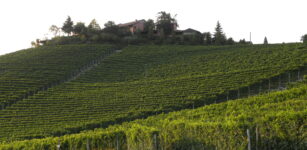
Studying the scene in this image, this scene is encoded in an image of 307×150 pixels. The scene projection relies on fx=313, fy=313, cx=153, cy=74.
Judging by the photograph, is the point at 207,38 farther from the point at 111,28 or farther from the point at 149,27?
the point at 111,28

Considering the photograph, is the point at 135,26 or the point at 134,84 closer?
the point at 134,84

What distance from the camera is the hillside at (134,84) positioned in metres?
29.9

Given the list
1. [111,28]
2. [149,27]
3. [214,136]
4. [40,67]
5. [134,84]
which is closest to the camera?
[214,136]

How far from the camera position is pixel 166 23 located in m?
77.6

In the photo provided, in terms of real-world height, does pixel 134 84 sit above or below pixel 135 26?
below

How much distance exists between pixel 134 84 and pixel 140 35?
110ft

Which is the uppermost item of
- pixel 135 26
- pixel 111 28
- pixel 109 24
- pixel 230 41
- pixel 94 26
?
pixel 109 24

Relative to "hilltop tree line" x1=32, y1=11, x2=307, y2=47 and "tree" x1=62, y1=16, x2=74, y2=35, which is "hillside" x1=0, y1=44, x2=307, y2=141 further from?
"tree" x1=62, y1=16, x2=74, y2=35

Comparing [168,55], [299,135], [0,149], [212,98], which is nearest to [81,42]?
[168,55]

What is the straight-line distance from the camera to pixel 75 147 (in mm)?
16719

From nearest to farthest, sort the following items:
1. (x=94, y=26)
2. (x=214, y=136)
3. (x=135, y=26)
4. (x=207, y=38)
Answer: (x=214, y=136) < (x=207, y=38) < (x=94, y=26) < (x=135, y=26)

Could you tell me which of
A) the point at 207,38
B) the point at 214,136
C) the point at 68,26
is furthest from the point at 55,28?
the point at 214,136

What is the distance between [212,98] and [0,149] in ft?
61.4

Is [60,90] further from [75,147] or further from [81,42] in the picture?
[81,42]
